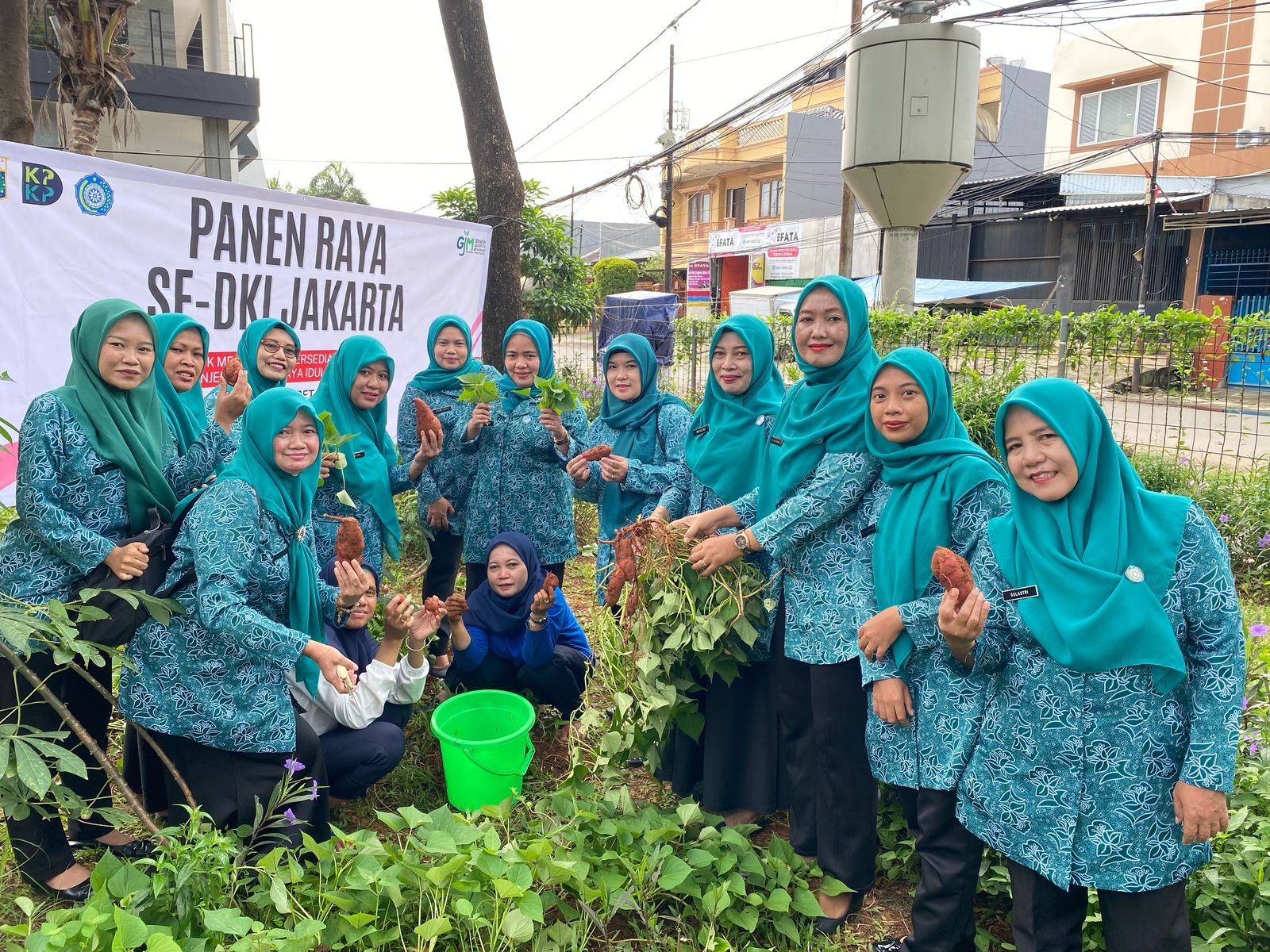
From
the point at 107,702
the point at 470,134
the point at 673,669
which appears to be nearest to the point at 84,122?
the point at 470,134

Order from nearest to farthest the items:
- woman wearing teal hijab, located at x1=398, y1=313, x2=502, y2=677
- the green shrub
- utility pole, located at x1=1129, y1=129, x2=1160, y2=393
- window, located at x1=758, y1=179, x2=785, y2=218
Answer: woman wearing teal hijab, located at x1=398, y1=313, x2=502, y2=677 < utility pole, located at x1=1129, y1=129, x2=1160, y2=393 < the green shrub < window, located at x1=758, y1=179, x2=785, y2=218

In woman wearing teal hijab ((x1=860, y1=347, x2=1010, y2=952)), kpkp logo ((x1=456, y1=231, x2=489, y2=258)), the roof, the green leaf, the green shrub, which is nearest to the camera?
the green leaf

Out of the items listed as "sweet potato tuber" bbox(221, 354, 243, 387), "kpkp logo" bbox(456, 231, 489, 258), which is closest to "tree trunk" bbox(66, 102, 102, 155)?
"kpkp logo" bbox(456, 231, 489, 258)

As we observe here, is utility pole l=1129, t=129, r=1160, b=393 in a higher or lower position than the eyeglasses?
higher

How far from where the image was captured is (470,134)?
623cm

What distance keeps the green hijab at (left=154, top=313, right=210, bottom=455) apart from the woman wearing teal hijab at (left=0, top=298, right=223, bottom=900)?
0.64ft

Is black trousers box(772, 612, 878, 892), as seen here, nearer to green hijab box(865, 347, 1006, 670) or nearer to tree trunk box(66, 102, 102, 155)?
green hijab box(865, 347, 1006, 670)

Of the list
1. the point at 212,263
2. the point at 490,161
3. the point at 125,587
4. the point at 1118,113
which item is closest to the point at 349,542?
the point at 125,587

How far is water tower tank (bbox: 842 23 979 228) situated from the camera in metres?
4.47

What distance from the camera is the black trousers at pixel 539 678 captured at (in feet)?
11.3

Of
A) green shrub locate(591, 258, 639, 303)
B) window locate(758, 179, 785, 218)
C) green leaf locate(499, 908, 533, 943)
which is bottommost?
green leaf locate(499, 908, 533, 943)

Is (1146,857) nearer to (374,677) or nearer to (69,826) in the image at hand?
(374,677)

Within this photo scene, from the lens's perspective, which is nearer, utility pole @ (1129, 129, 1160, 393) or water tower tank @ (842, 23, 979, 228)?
water tower tank @ (842, 23, 979, 228)

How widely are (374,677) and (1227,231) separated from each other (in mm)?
17605
